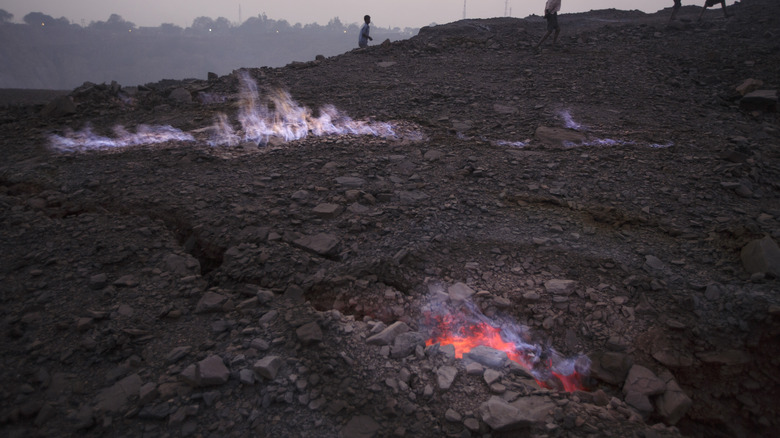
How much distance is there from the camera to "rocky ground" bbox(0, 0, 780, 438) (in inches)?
77.3

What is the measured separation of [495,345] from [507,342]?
86 mm

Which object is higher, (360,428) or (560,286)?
(560,286)

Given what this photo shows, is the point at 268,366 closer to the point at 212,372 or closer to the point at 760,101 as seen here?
the point at 212,372

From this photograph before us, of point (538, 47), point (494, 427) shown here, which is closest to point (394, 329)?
point (494, 427)

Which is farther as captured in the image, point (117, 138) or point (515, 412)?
point (117, 138)

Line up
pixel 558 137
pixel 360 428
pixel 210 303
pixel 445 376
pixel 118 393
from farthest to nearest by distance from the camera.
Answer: pixel 558 137
pixel 210 303
pixel 445 376
pixel 118 393
pixel 360 428

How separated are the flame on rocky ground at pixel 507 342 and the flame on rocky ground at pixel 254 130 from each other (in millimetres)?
3066

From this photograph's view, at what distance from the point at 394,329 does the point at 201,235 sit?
1.86 metres

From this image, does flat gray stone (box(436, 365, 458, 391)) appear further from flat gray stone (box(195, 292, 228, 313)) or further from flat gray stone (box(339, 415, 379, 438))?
flat gray stone (box(195, 292, 228, 313))

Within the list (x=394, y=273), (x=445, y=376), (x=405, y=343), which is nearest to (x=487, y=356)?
(x=445, y=376)

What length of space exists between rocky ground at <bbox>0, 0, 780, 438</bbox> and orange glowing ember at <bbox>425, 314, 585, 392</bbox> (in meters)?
0.10

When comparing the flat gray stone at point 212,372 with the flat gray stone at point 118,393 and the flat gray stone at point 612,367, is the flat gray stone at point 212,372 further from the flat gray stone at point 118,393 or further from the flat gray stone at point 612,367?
the flat gray stone at point 612,367

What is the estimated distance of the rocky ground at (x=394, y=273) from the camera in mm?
1964

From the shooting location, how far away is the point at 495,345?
2.53 meters
